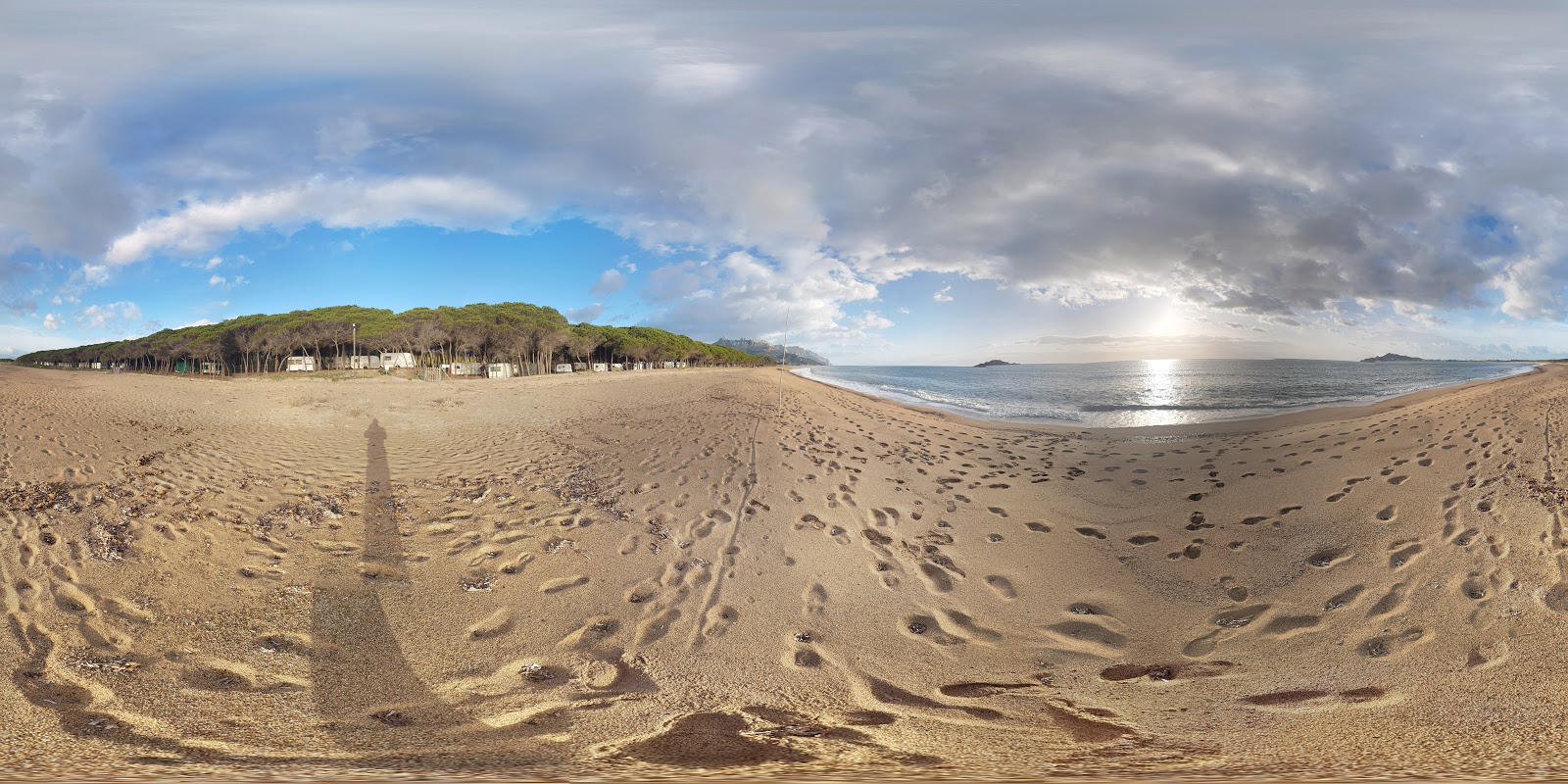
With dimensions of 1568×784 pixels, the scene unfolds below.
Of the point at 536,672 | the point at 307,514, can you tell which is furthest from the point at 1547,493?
the point at 307,514

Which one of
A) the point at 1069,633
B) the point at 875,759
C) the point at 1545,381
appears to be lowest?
the point at 1069,633

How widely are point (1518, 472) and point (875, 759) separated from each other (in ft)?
20.5

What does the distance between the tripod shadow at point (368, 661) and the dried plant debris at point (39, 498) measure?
1.99 m

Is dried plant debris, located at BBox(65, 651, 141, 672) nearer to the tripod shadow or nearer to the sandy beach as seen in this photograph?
the sandy beach

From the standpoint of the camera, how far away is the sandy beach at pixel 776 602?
91.7 inches

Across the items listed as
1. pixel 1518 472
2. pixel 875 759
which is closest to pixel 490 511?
pixel 875 759

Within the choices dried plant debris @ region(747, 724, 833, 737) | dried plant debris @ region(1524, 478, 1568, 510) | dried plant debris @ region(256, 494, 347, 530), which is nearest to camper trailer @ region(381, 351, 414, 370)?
dried plant debris @ region(256, 494, 347, 530)

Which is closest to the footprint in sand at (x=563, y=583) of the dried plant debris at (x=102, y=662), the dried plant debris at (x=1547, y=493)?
the dried plant debris at (x=102, y=662)

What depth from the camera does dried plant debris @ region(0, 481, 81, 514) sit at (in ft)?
14.9

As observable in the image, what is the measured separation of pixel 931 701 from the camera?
9.80 feet

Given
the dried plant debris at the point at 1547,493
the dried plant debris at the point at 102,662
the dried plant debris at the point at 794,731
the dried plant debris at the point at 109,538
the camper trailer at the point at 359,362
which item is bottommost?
the dried plant debris at the point at 794,731

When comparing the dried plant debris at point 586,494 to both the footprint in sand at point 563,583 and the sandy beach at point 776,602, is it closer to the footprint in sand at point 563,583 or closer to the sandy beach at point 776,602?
the sandy beach at point 776,602

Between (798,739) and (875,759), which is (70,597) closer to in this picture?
(798,739)

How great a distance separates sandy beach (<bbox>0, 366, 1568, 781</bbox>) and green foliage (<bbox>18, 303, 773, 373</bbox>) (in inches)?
766
